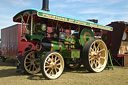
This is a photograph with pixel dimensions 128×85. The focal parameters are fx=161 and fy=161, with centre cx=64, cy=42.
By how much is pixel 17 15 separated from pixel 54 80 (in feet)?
9.27

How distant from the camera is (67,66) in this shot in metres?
7.68

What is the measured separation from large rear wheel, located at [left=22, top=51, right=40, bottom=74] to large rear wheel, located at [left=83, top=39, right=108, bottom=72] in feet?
6.21

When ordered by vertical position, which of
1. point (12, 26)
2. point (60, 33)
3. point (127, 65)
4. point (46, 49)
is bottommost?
point (127, 65)

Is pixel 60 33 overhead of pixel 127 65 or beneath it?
overhead

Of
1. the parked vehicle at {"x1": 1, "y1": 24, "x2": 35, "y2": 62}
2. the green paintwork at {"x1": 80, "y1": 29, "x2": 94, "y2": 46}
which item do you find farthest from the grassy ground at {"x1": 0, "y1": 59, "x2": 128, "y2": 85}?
the parked vehicle at {"x1": 1, "y1": 24, "x2": 35, "y2": 62}

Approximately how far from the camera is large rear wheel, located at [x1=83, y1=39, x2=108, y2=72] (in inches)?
248

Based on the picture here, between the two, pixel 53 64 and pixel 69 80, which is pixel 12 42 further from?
pixel 69 80

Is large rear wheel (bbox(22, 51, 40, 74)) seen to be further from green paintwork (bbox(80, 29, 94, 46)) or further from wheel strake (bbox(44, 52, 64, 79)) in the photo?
green paintwork (bbox(80, 29, 94, 46))

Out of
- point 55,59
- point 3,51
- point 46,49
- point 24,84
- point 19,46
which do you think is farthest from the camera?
point 3,51

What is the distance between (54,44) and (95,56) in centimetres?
193

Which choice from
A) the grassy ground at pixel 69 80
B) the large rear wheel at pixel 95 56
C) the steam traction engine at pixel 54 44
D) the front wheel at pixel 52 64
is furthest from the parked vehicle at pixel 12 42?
the front wheel at pixel 52 64

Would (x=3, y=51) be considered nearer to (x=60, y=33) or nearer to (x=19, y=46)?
(x=19, y=46)

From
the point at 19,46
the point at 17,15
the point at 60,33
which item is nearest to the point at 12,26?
the point at 19,46

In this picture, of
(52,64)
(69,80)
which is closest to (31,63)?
(52,64)
